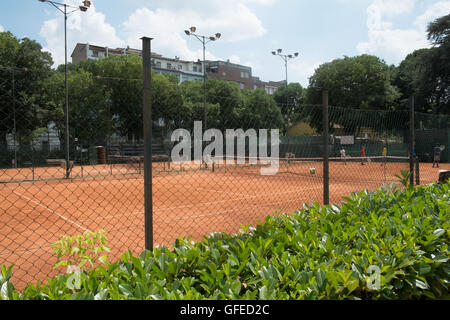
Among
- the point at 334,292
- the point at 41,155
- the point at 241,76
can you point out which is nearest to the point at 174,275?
the point at 334,292

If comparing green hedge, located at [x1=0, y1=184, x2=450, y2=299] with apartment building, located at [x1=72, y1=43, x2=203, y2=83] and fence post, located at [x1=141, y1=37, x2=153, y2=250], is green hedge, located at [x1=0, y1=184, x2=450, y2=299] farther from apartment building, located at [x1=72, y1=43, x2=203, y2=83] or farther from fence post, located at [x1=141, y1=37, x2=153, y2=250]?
apartment building, located at [x1=72, y1=43, x2=203, y2=83]

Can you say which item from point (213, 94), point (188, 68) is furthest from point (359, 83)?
point (188, 68)

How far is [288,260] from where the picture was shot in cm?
188

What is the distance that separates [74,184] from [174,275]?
546 inches

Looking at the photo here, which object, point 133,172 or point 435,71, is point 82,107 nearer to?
point 133,172

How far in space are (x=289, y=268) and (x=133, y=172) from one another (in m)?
18.5

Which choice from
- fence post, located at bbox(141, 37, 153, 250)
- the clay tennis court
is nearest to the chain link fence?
the clay tennis court

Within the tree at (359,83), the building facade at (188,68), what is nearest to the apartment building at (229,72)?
the building facade at (188,68)

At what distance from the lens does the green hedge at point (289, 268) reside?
1550 millimetres

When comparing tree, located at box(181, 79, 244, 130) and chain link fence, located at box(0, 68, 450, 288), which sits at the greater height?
tree, located at box(181, 79, 244, 130)

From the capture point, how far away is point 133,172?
63.7 feet

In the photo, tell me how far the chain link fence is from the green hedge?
1.59 metres

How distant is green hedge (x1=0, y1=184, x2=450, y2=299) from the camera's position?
5.08 feet
